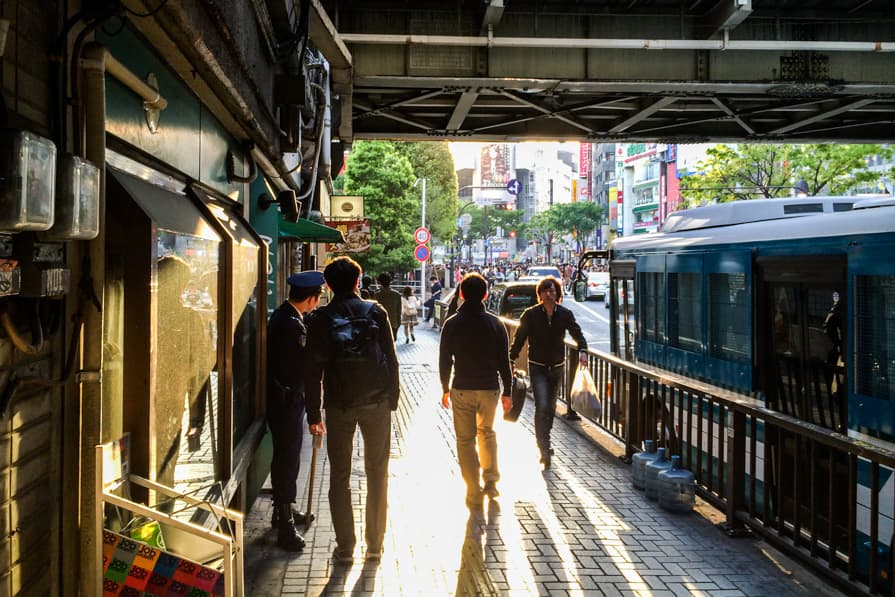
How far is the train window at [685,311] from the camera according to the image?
916 centimetres

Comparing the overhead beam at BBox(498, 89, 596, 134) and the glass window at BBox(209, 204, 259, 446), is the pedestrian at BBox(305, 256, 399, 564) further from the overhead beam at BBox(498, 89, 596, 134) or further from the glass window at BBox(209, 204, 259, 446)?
the overhead beam at BBox(498, 89, 596, 134)

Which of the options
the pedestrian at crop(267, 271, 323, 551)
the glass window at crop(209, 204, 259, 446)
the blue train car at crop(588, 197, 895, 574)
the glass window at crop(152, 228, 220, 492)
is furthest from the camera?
the pedestrian at crop(267, 271, 323, 551)

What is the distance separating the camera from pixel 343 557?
5.71m

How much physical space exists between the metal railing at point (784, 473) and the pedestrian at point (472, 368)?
1686 mm

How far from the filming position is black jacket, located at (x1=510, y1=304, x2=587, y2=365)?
8.61 meters

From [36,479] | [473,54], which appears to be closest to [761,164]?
[473,54]

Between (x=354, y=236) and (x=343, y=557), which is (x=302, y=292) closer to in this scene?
(x=343, y=557)

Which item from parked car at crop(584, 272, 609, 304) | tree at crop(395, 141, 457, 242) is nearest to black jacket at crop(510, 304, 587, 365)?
parked car at crop(584, 272, 609, 304)

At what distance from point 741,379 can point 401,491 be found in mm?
3371

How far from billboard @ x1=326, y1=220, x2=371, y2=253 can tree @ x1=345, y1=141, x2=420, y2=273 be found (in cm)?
2091

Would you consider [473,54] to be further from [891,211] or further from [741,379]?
[891,211]

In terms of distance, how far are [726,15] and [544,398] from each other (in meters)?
5.79

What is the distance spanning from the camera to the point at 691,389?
7281 mm

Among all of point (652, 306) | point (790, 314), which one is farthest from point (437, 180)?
point (790, 314)
